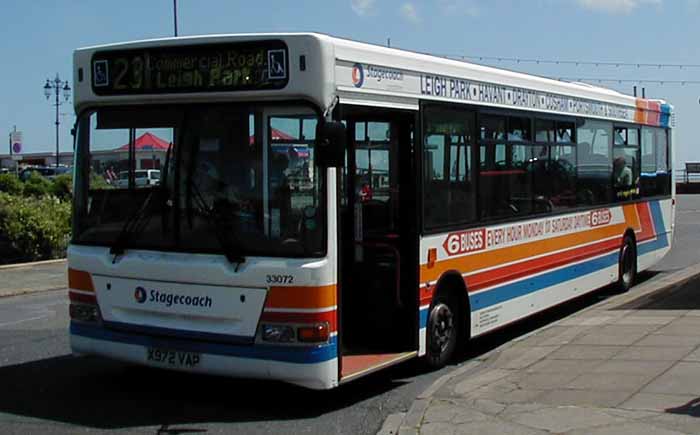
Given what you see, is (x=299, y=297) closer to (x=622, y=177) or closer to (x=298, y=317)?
(x=298, y=317)

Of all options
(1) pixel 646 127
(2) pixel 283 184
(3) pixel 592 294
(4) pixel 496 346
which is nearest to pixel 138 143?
(2) pixel 283 184

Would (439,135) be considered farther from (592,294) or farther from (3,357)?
(592,294)

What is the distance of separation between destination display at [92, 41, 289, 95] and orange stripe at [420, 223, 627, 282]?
2.42 m

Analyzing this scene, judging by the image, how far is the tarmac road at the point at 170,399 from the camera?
766 centimetres

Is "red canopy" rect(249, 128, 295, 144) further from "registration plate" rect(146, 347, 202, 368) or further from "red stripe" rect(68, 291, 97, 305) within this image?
"red stripe" rect(68, 291, 97, 305)

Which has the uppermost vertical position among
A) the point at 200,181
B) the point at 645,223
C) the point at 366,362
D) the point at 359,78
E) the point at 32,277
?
the point at 359,78

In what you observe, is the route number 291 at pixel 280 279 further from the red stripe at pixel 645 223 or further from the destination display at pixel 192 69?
the red stripe at pixel 645 223

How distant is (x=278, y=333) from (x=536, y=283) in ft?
15.9

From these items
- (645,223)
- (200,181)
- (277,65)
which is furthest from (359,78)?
(645,223)

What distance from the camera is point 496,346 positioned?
1122 cm

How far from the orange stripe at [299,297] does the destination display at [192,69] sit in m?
1.57

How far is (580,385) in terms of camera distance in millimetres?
8312

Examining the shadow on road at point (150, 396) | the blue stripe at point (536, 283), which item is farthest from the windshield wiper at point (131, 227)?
the blue stripe at point (536, 283)

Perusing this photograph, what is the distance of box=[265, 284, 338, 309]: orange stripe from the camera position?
761 centimetres
